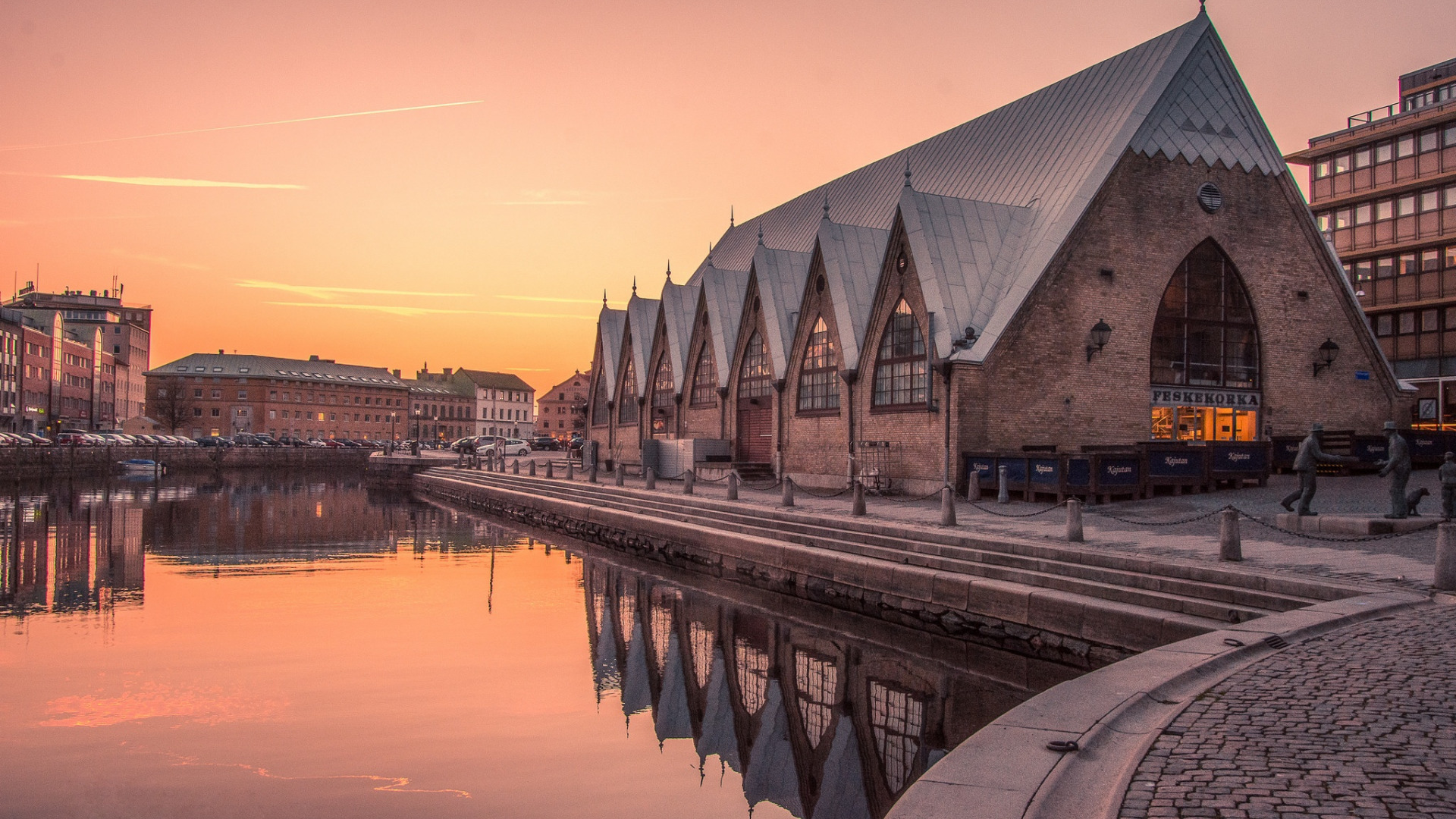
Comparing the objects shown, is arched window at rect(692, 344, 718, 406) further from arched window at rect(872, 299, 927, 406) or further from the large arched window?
the large arched window

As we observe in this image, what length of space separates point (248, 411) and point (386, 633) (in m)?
126

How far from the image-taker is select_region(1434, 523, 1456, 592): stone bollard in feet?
35.3

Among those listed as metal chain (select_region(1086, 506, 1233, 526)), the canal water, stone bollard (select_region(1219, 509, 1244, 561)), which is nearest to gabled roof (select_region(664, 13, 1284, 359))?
metal chain (select_region(1086, 506, 1233, 526))

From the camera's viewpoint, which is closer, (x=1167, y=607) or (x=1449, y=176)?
(x=1167, y=607)

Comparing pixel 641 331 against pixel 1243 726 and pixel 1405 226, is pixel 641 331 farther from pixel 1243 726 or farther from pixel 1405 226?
pixel 1243 726

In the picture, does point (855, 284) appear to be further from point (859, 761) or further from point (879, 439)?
point (859, 761)

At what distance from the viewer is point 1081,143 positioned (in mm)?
29172

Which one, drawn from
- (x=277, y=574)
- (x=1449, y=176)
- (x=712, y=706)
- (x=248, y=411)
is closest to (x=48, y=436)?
(x=248, y=411)

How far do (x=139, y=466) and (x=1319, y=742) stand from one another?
80.3m

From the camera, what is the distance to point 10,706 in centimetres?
1070

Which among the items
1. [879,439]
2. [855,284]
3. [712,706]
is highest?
[855,284]

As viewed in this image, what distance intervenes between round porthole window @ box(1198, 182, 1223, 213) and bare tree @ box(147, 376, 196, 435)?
114 m

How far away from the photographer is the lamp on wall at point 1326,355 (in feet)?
98.1

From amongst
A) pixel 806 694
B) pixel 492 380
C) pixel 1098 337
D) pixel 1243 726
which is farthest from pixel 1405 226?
pixel 492 380
